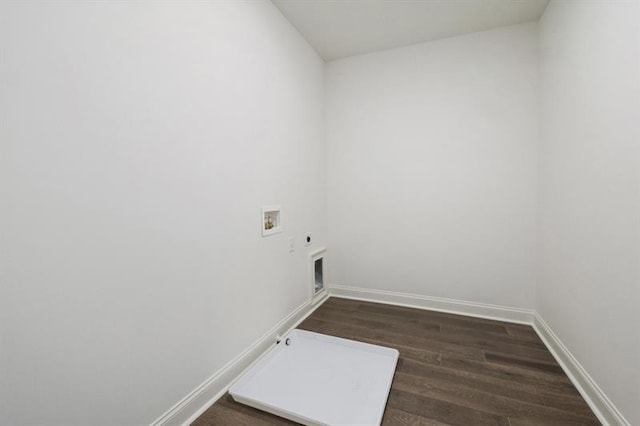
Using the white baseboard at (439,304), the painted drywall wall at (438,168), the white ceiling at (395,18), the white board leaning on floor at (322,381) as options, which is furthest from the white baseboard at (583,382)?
the white ceiling at (395,18)

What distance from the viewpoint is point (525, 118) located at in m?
2.54

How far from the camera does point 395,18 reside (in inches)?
96.2

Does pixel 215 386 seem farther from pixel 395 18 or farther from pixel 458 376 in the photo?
pixel 395 18

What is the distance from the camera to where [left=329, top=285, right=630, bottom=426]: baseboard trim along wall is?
149cm

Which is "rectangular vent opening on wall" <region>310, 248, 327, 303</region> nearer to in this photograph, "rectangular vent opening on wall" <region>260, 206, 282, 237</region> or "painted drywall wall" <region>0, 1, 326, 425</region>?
"rectangular vent opening on wall" <region>260, 206, 282, 237</region>

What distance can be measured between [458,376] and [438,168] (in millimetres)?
1909

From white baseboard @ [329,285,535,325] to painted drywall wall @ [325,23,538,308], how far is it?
6 cm

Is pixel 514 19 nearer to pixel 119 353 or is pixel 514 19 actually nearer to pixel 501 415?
pixel 501 415

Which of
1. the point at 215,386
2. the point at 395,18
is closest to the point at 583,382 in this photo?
the point at 215,386

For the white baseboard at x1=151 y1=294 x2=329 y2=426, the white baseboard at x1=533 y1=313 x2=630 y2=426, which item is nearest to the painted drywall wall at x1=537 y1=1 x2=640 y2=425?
the white baseboard at x1=533 y1=313 x2=630 y2=426

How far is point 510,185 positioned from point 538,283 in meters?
0.95

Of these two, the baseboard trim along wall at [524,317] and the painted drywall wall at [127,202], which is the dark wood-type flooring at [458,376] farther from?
the painted drywall wall at [127,202]

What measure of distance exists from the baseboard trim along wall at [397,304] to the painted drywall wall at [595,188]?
8cm

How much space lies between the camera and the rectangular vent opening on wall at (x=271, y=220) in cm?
216
